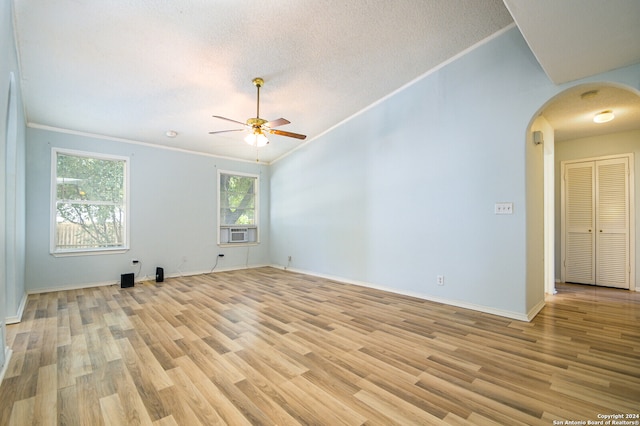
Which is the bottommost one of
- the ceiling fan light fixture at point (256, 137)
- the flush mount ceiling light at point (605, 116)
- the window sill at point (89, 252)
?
the window sill at point (89, 252)

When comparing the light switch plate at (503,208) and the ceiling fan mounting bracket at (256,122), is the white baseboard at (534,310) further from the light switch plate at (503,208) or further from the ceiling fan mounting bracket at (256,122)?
the ceiling fan mounting bracket at (256,122)

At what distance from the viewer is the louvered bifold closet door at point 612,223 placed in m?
4.58

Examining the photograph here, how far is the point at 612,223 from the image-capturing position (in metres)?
4.68

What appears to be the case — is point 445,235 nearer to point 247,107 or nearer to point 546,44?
point 546,44

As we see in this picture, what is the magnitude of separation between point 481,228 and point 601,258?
3.36 meters

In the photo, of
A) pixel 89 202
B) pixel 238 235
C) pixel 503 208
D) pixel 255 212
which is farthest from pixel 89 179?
pixel 503 208

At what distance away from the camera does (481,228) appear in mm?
3352

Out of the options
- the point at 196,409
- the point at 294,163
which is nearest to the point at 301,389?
the point at 196,409

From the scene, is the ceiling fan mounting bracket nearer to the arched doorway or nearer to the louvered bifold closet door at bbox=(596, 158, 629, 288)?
the arched doorway

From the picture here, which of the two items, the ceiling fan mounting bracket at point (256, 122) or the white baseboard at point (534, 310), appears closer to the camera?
the white baseboard at point (534, 310)

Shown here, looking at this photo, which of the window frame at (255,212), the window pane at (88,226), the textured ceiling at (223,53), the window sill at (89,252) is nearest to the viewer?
the textured ceiling at (223,53)

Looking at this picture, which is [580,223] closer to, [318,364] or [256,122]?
[318,364]

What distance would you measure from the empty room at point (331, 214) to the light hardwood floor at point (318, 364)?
22 millimetres

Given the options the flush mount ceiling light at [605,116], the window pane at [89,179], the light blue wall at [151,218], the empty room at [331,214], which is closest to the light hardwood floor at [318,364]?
the empty room at [331,214]
